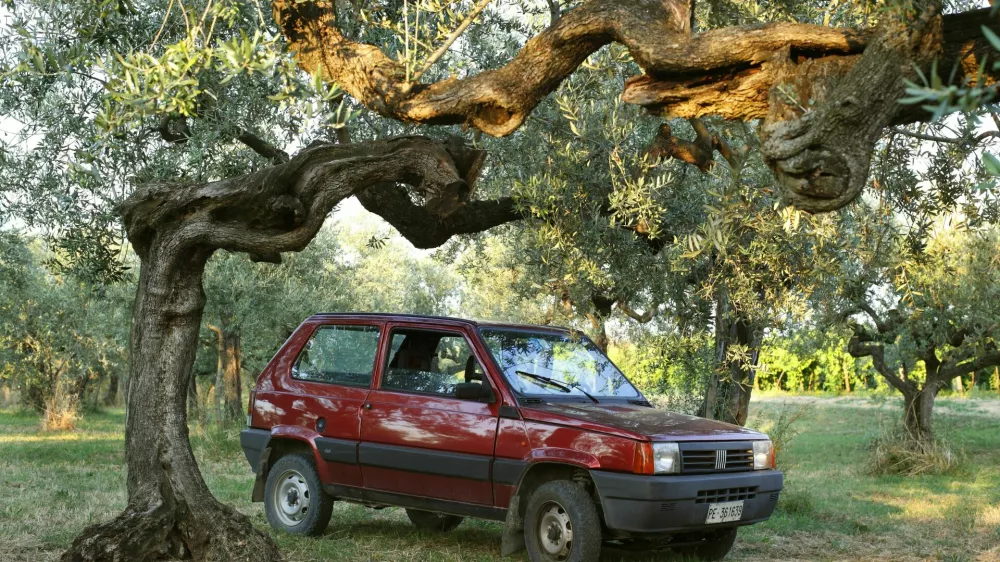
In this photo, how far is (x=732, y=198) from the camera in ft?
22.2

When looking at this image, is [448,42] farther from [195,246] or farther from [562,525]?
[562,525]

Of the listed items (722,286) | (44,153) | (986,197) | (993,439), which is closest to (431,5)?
(722,286)

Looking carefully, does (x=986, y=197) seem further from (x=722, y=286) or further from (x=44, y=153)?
(x=44, y=153)

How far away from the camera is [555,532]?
7.38m

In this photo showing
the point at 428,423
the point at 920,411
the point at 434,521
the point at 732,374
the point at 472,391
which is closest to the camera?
the point at 472,391

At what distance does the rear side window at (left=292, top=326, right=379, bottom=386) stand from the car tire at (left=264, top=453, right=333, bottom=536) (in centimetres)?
76

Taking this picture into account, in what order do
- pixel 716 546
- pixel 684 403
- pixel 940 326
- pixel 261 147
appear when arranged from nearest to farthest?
pixel 716 546 → pixel 261 147 → pixel 684 403 → pixel 940 326

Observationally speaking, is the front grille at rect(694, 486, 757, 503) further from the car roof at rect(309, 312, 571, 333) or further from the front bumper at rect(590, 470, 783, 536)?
the car roof at rect(309, 312, 571, 333)

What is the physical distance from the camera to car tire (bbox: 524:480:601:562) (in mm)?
7121

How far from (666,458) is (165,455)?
371cm

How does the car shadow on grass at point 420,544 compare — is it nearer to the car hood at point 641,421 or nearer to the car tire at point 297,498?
the car tire at point 297,498

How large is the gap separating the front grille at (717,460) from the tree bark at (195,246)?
2.57m

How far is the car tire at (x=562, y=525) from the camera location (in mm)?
7121

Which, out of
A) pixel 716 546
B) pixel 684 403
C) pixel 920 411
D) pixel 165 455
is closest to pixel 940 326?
pixel 920 411
